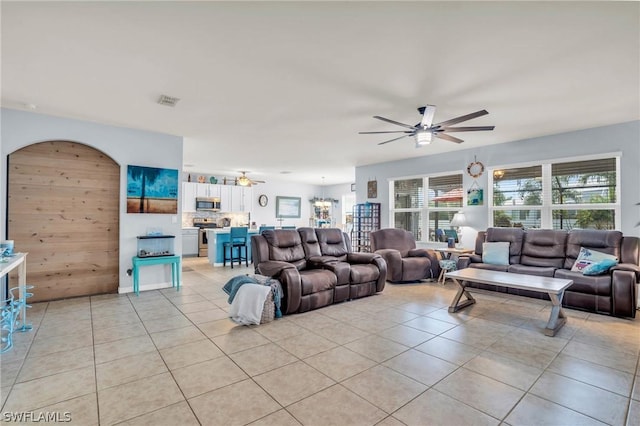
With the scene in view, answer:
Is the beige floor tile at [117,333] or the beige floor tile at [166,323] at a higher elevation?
the beige floor tile at [117,333]

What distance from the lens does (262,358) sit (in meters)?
2.68

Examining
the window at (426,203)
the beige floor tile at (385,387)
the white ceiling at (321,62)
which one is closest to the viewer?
the beige floor tile at (385,387)

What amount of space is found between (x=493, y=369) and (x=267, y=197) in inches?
369

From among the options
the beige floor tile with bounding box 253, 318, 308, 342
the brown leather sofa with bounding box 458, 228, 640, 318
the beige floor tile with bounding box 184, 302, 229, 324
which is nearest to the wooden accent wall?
the beige floor tile with bounding box 184, 302, 229, 324

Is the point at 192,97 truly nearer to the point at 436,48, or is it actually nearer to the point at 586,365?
the point at 436,48

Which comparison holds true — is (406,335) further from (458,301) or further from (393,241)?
(393,241)

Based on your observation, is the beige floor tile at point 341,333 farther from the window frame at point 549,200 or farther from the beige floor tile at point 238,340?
the window frame at point 549,200

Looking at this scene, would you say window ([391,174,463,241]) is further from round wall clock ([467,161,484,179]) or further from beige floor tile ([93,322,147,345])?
beige floor tile ([93,322,147,345])

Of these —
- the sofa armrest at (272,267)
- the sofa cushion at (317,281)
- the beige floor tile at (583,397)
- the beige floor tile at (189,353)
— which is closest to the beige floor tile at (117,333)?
the beige floor tile at (189,353)

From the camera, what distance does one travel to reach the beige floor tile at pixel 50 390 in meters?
2.02

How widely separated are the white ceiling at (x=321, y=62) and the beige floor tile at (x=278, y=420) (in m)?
2.58

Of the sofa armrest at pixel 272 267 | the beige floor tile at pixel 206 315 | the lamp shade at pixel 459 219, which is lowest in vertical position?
the beige floor tile at pixel 206 315

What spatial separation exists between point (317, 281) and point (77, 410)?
8.47ft

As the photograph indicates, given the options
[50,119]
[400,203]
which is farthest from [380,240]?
[50,119]
